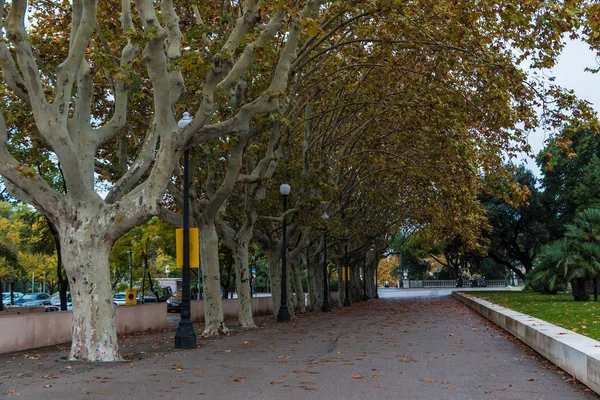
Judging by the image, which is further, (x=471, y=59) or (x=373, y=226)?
(x=373, y=226)

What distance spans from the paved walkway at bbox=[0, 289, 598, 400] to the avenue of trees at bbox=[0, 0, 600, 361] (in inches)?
77.0

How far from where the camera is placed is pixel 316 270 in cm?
3622

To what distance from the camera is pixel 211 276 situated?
19188 mm

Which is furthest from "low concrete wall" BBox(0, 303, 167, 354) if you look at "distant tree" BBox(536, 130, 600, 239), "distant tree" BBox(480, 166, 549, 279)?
"distant tree" BBox(480, 166, 549, 279)

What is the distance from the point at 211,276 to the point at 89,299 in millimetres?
6909

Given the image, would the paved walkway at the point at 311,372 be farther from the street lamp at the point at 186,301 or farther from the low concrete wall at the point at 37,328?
the low concrete wall at the point at 37,328

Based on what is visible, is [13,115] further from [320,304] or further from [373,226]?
[373,226]

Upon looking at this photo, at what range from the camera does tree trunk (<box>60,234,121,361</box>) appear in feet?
40.6

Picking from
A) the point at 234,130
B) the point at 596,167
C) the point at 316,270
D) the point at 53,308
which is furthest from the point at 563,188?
the point at 234,130

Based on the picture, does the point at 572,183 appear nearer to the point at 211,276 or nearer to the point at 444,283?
the point at 211,276

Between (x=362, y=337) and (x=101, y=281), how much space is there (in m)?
7.37

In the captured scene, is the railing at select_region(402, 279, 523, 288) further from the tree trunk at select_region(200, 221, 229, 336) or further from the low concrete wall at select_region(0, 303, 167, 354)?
the tree trunk at select_region(200, 221, 229, 336)

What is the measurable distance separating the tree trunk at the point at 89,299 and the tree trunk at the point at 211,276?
21.4 ft

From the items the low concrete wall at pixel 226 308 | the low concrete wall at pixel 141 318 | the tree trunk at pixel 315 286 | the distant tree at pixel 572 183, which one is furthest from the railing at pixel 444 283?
the low concrete wall at pixel 141 318
